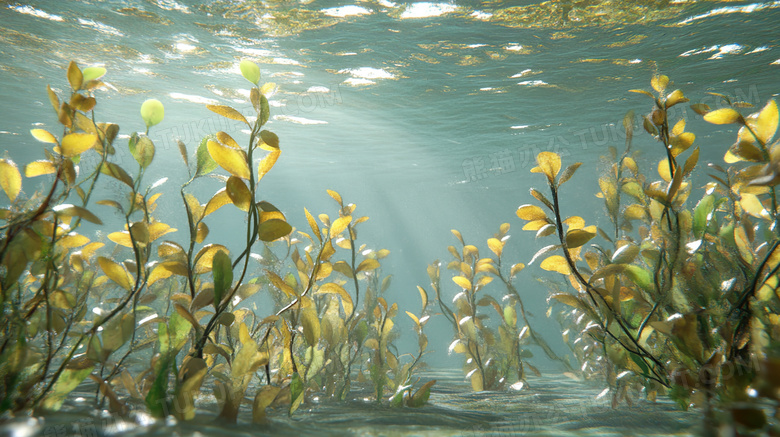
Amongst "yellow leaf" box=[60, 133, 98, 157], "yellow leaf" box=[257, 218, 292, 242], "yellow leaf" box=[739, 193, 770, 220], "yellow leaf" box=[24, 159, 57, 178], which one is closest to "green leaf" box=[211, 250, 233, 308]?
"yellow leaf" box=[257, 218, 292, 242]

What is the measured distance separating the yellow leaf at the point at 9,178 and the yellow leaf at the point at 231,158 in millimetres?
1115

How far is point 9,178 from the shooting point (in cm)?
193

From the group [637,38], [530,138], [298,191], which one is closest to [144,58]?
[637,38]

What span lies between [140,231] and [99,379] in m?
0.71

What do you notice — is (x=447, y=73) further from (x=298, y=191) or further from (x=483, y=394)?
(x=298, y=191)

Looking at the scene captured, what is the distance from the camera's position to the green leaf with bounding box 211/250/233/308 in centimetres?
172

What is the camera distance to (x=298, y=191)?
131ft

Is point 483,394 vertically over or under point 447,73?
under

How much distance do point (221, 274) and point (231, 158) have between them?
21.2 inches

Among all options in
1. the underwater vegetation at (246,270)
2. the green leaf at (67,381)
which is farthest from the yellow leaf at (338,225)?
the green leaf at (67,381)

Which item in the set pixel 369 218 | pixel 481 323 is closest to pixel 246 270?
pixel 481 323

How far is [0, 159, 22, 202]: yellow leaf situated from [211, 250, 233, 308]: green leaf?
1.17 m

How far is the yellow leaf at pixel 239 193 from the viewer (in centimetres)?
165

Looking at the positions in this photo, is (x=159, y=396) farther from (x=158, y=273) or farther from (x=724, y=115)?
(x=724, y=115)
